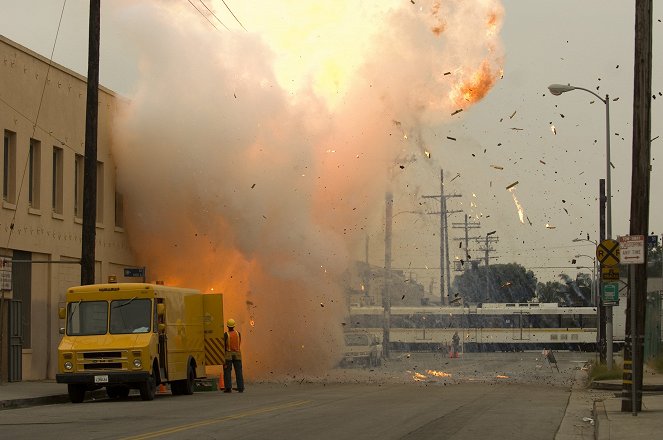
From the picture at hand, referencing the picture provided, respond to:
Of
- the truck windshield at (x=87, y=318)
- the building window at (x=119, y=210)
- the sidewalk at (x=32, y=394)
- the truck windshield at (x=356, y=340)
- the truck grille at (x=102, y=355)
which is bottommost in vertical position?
the truck windshield at (x=356, y=340)

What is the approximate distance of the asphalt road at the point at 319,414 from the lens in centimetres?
1755

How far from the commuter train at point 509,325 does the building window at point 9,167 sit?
49.0 metres

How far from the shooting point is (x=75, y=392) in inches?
1056

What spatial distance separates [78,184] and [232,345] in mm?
9979

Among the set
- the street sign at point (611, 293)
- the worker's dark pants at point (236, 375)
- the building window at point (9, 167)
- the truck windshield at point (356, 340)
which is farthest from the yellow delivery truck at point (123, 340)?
the truck windshield at point (356, 340)

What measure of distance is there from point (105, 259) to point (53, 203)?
11.2 ft

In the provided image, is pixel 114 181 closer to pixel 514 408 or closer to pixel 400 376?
pixel 400 376

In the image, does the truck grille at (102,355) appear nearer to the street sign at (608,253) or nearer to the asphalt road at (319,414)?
the asphalt road at (319,414)

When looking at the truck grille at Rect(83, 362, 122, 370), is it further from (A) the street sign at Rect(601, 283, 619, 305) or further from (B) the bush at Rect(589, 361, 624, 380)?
(B) the bush at Rect(589, 361, 624, 380)

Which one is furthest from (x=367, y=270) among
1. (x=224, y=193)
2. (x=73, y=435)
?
(x=73, y=435)

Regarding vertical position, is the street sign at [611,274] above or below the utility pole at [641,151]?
below

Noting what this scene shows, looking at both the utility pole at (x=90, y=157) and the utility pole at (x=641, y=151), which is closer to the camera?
the utility pole at (x=641, y=151)

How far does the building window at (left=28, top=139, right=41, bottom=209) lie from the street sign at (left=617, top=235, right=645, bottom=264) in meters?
18.9

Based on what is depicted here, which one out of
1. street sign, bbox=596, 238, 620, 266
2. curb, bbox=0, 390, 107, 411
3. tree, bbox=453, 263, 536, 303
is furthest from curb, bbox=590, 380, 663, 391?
tree, bbox=453, 263, 536, 303
